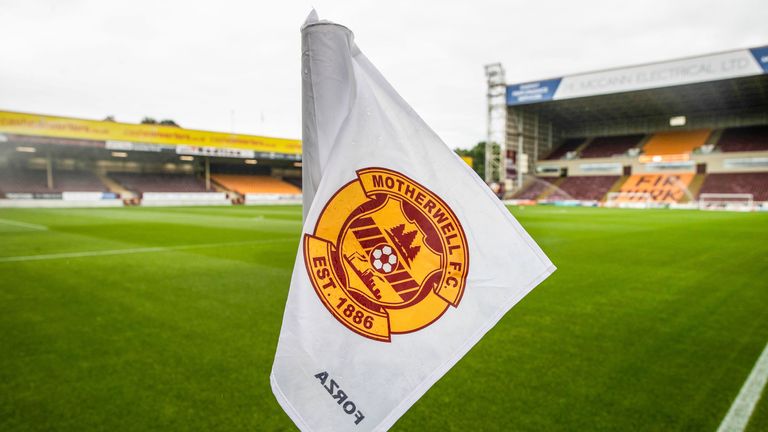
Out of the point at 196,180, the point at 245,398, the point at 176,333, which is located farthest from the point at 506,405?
the point at 196,180

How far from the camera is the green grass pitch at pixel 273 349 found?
2498mm

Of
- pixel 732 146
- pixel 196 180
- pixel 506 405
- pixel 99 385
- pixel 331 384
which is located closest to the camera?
pixel 331 384

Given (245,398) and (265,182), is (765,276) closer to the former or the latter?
(245,398)

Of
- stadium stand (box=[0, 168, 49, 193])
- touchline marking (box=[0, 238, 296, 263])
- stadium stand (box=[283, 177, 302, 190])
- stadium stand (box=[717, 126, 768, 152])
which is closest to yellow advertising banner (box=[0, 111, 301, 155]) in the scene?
stadium stand (box=[0, 168, 49, 193])

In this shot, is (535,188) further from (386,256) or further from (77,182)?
(386,256)

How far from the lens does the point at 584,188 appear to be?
4034 cm

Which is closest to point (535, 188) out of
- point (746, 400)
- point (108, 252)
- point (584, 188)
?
point (584, 188)

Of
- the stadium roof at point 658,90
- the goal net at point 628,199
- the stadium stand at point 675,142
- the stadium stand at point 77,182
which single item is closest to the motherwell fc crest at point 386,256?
the stadium roof at point 658,90

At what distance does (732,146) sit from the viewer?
119 ft

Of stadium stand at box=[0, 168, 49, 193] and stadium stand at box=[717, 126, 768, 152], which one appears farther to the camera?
stadium stand at box=[717, 126, 768, 152]

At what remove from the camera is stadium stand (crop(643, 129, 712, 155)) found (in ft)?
127

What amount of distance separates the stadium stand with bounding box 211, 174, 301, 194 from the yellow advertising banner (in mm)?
4679

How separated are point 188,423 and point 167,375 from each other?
75cm

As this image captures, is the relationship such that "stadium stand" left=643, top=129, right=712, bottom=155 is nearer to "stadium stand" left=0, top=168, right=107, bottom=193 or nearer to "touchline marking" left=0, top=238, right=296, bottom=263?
"touchline marking" left=0, top=238, right=296, bottom=263
